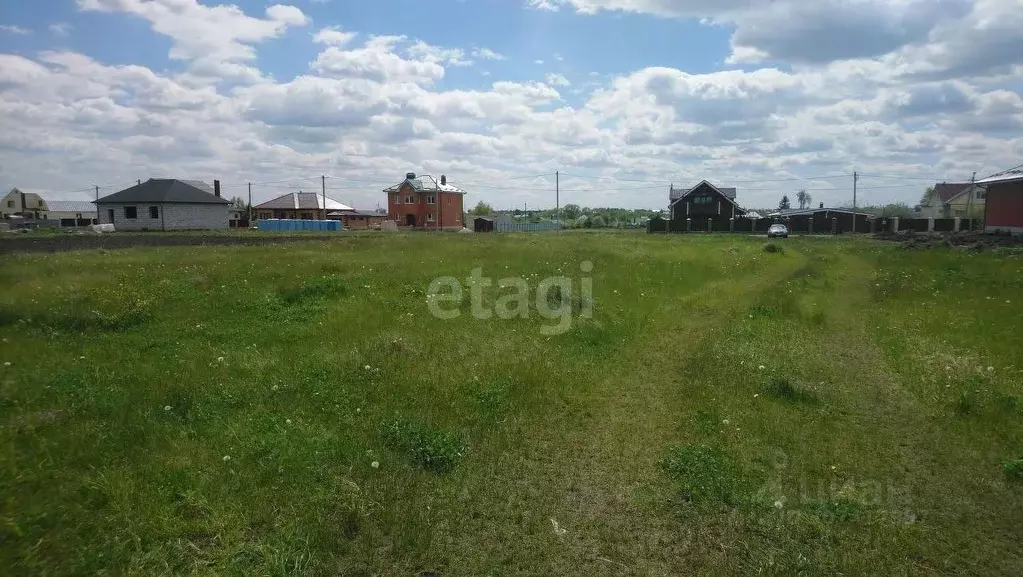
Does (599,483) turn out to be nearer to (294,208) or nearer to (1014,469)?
(1014,469)

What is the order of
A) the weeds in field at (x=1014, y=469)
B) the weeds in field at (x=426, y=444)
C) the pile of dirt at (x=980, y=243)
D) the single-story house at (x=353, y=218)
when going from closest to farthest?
the weeds in field at (x=1014, y=469), the weeds in field at (x=426, y=444), the pile of dirt at (x=980, y=243), the single-story house at (x=353, y=218)

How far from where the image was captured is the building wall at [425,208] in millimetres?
82000

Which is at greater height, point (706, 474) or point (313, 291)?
point (313, 291)

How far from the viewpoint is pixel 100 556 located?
458cm

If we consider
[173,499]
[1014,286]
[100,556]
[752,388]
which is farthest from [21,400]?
[1014,286]

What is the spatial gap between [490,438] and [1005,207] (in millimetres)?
44006

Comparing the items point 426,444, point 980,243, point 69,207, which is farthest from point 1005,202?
point 69,207

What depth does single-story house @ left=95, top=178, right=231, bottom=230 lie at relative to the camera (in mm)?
62375

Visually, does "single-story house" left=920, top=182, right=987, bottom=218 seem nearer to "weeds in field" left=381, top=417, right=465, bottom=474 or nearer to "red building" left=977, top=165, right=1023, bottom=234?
"red building" left=977, top=165, right=1023, bottom=234

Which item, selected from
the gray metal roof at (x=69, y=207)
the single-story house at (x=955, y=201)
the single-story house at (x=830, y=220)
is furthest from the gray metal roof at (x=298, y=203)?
the single-story house at (x=955, y=201)

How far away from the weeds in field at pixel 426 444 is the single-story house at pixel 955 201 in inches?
3490

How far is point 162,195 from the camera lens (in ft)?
207

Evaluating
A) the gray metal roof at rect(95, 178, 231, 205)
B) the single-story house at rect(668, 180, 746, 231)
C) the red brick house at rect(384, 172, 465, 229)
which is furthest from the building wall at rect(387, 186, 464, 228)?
the single-story house at rect(668, 180, 746, 231)

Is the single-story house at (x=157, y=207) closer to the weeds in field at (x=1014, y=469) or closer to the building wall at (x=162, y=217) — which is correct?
the building wall at (x=162, y=217)
